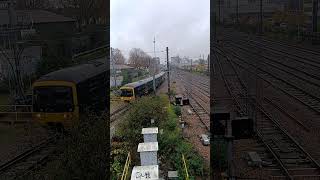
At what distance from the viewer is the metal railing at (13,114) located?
458 cm

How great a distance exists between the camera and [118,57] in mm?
5520

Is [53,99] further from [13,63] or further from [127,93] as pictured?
[127,93]

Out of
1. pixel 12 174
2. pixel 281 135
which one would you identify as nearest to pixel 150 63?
pixel 281 135

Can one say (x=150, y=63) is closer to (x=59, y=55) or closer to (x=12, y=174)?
(x=59, y=55)

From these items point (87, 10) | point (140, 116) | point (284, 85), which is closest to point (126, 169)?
point (140, 116)

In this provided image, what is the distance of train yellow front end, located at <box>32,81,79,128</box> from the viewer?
4770 mm

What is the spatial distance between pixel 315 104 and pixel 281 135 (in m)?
0.66

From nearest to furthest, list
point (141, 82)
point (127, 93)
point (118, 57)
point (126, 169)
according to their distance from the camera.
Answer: point (126, 169), point (118, 57), point (127, 93), point (141, 82)

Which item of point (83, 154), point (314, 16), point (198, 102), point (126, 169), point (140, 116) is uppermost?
point (314, 16)

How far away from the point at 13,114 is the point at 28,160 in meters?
0.58

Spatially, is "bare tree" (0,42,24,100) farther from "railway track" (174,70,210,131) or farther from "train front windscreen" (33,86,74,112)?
"railway track" (174,70,210,131)

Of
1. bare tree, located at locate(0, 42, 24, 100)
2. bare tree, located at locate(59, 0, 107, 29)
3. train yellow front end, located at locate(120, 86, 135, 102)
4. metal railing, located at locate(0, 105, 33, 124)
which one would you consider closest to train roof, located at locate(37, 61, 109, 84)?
bare tree, located at locate(0, 42, 24, 100)

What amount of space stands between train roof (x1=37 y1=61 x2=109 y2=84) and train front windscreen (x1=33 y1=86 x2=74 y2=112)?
0.14m

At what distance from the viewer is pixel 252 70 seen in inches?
212
